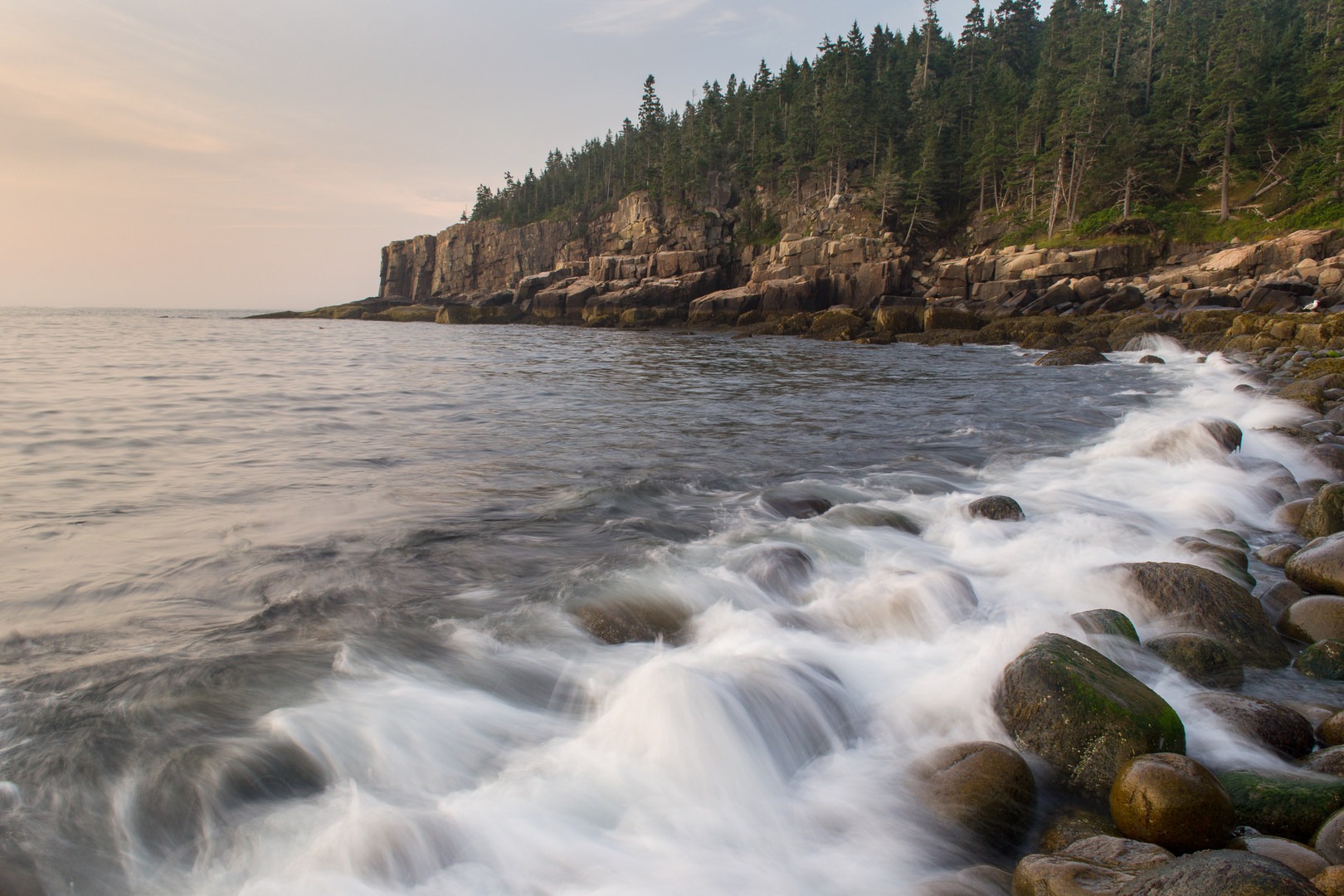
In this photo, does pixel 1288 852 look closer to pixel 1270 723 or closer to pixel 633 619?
pixel 1270 723

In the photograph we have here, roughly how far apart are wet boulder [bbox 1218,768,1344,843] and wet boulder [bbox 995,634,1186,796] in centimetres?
38

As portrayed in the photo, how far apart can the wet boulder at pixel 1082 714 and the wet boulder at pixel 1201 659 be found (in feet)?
2.76

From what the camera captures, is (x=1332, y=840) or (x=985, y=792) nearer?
(x=1332, y=840)

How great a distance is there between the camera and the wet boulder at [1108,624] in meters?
4.71

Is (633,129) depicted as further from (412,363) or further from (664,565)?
(664,565)

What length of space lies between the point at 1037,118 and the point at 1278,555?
6045 cm

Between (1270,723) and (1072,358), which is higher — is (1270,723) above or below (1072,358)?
below

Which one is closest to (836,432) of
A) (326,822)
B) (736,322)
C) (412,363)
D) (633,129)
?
(326,822)

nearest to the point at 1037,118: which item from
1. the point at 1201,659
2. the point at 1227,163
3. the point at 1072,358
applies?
the point at 1227,163

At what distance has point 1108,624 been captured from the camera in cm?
479

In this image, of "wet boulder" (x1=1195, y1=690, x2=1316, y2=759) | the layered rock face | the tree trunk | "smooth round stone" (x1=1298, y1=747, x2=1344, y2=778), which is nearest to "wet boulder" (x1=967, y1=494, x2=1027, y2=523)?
"wet boulder" (x1=1195, y1=690, x2=1316, y2=759)

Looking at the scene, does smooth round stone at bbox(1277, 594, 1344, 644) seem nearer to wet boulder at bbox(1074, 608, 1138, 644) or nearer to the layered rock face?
wet boulder at bbox(1074, 608, 1138, 644)

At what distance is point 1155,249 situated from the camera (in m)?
43.5

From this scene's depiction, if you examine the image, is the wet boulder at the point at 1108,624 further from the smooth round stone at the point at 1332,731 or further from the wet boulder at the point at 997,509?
the wet boulder at the point at 997,509
